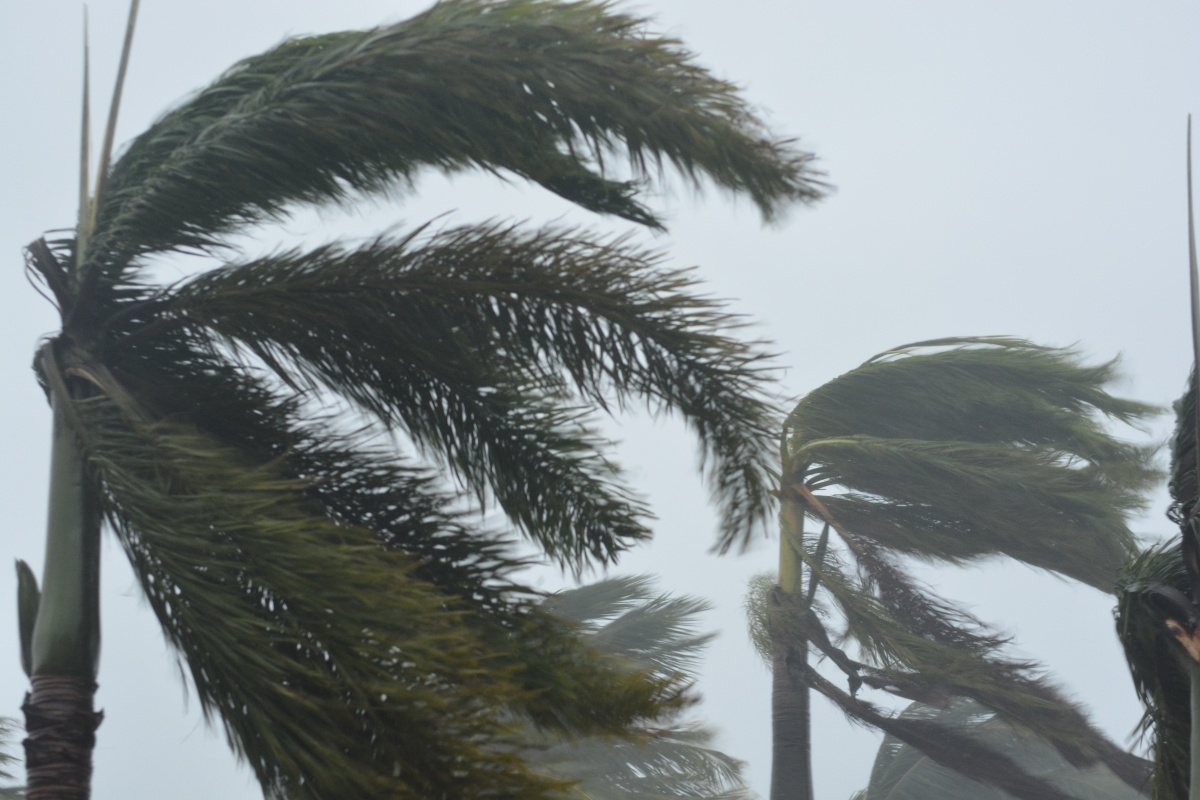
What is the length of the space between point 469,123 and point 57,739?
157cm

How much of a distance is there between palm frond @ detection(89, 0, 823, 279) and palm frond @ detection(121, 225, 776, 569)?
17 centimetres

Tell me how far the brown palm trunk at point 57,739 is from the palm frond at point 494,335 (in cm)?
83

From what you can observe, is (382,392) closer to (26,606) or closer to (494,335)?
(494,335)

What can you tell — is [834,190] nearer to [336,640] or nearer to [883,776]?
[336,640]

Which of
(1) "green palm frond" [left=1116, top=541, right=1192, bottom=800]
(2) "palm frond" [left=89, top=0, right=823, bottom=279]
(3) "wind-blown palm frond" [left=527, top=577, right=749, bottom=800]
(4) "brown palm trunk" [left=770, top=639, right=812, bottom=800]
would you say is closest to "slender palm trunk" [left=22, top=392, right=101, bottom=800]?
(2) "palm frond" [left=89, top=0, right=823, bottom=279]

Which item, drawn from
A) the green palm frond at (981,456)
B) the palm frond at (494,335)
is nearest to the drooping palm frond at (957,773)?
the green palm frond at (981,456)

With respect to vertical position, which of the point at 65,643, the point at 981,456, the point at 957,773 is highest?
Result: the point at 981,456

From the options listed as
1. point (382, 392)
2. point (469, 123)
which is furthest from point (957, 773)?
point (469, 123)

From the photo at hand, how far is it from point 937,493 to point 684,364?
10.2 metres

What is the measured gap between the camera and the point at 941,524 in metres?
12.6

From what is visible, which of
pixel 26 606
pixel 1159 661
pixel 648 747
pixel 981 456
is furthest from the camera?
pixel 981 456

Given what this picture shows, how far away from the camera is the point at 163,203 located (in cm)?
275

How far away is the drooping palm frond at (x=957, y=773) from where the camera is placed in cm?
1316

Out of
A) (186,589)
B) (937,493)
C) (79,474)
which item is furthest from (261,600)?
(937,493)
